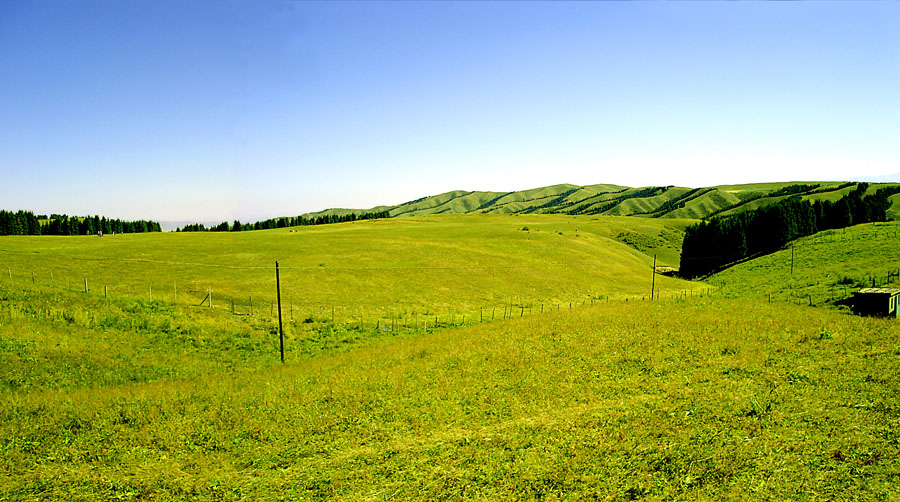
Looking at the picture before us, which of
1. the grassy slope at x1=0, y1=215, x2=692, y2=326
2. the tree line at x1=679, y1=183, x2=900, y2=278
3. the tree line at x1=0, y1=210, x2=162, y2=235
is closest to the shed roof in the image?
the grassy slope at x1=0, y1=215, x2=692, y2=326

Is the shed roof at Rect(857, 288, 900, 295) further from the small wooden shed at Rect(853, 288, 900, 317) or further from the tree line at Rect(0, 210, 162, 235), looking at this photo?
the tree line at Rect(0, 210, 162, 235)

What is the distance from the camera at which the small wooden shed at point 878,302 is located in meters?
29.0

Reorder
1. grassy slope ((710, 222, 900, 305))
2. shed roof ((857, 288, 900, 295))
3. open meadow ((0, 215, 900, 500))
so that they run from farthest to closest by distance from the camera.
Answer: grassy slope ((710, 222, 900, 305)) < shed roof ((857, 288, 900, 295)) < open meadow ((0, 215, 900, 500))

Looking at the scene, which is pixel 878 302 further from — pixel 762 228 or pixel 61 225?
pixel 61 225

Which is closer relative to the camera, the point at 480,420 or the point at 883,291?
the point at 480,420

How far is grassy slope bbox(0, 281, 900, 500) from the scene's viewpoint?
1070 centimetres

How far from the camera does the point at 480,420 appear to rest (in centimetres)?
1508

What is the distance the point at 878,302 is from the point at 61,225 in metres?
185

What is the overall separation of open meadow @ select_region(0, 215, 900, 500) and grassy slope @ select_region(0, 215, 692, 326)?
1.88 meters

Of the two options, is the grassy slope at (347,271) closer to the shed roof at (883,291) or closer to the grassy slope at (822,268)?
the grassy slope at (822,268)

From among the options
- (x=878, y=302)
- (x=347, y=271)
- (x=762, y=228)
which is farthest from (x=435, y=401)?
(x=762, y=228)

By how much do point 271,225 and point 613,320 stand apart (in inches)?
5962

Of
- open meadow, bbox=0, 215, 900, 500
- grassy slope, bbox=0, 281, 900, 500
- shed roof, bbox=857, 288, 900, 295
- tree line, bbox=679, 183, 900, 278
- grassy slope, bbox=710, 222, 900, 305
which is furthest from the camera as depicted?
tree line, bbox=679, 183, 900, 278

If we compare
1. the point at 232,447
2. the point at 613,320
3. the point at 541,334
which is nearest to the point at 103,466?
the point at 232,447
